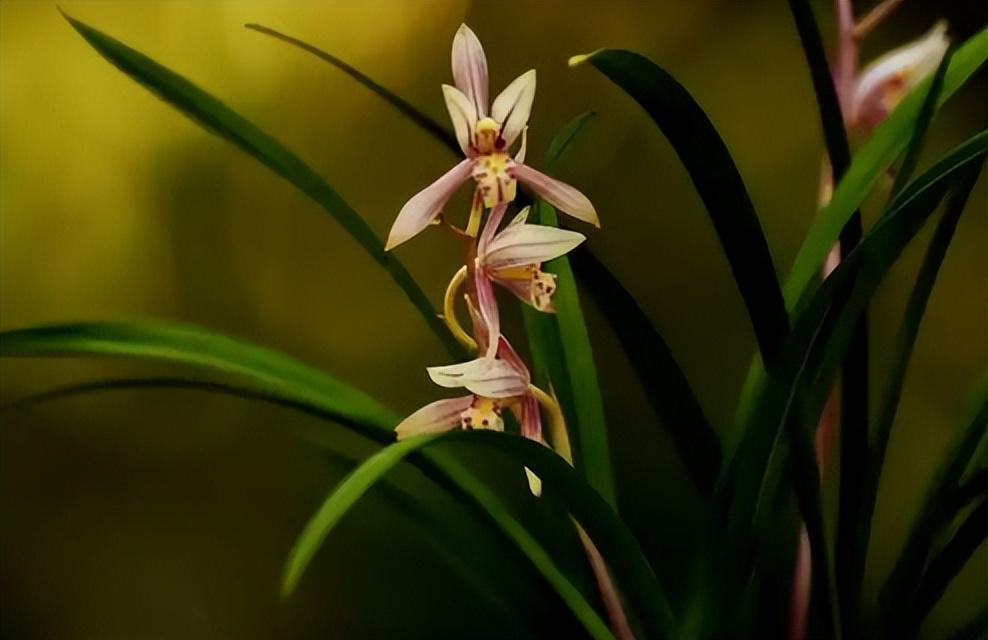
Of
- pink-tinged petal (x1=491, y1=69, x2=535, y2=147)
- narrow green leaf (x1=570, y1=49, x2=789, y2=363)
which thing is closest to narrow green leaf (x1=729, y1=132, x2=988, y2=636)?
narrow green leaf (x1=570, y1=49, x2=789, y2=363)

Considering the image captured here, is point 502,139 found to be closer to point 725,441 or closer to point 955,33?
point 725,441

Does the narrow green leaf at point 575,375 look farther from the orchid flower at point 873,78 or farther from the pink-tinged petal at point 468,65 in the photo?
the orchid flower at point 873,78

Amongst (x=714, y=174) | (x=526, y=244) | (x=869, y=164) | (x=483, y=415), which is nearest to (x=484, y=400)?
(x=483, y=415)

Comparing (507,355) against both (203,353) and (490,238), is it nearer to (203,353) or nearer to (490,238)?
(490,238)

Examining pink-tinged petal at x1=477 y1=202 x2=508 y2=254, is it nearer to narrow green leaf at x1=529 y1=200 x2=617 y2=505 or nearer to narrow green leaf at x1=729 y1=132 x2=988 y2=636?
narrow green leaf at x1=529 y1=200 x2=617 y2=505

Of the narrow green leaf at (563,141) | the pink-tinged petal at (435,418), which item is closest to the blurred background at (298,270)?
the narrow green leaf at (563,141)

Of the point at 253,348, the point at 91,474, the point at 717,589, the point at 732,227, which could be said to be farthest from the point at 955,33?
the point at 91,474

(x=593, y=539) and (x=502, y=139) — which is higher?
(x=502, y=139)
